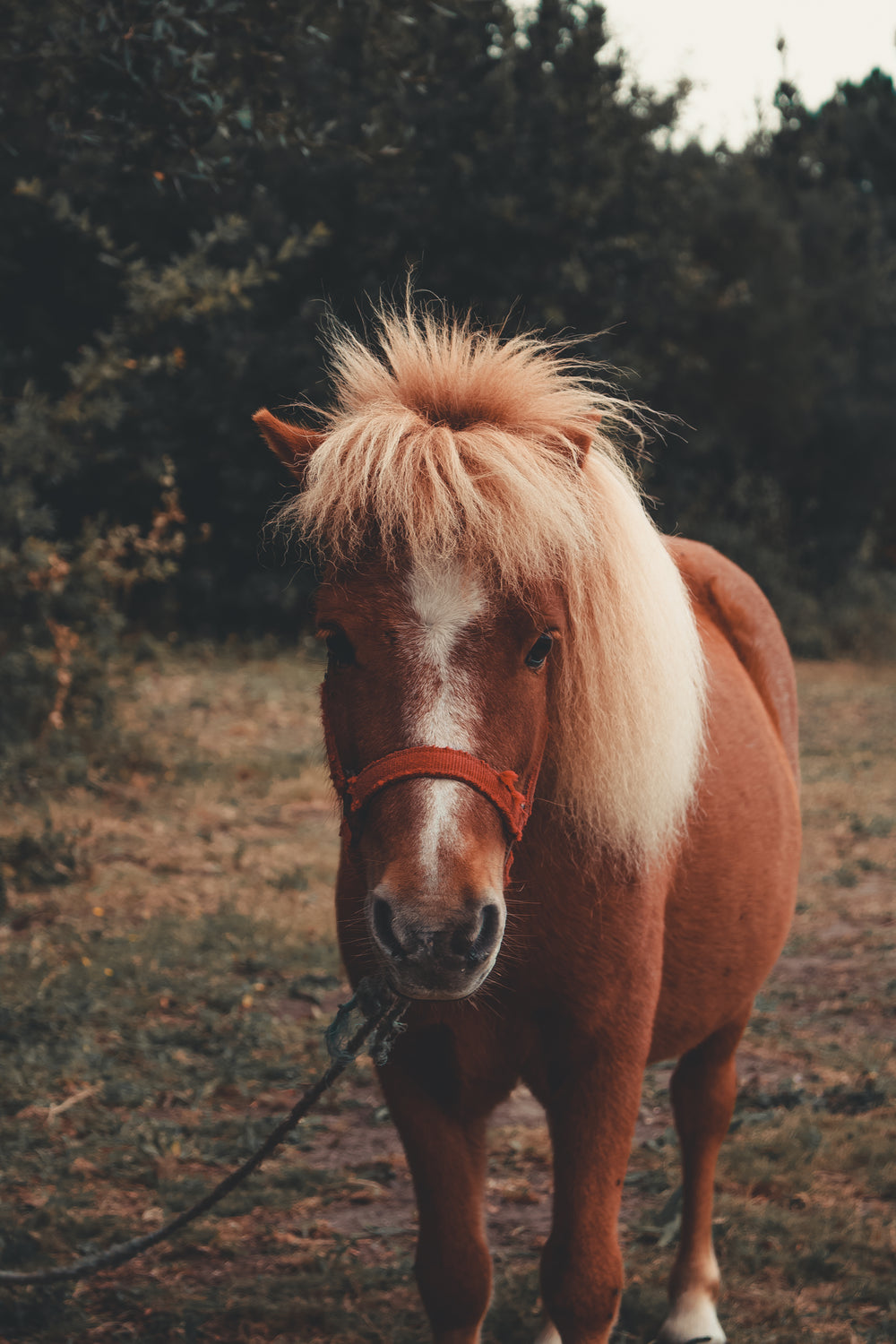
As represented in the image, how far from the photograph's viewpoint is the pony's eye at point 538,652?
1.68m

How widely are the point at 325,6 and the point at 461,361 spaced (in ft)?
7.97

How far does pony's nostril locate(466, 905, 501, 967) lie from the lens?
1.43 meters

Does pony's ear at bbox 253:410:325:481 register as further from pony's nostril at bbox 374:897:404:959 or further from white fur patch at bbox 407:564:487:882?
pony's nostril at bbox 374:897:404:959

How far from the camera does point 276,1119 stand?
3451 millimetres

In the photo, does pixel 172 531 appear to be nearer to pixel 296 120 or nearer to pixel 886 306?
pixel 296 120

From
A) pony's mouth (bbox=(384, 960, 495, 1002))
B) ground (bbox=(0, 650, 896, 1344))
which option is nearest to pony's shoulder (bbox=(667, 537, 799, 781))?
ground (bbox=(0, 650, 896, 1344))

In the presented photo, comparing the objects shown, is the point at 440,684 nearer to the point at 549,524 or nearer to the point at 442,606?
the point at 442,606

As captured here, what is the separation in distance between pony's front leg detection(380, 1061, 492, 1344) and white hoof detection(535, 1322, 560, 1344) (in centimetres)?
44

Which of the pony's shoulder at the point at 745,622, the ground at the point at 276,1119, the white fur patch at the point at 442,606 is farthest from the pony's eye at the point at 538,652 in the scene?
the ground at the point at 276,1119

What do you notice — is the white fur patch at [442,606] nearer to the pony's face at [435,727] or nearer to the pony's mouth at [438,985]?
the pony's face at [435,727]

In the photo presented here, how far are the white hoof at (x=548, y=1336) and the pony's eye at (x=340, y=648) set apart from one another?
64.5 inches

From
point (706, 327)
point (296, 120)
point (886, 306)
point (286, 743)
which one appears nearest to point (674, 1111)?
point (296, 120)

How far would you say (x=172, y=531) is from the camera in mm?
10672

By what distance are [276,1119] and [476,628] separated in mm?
2449
